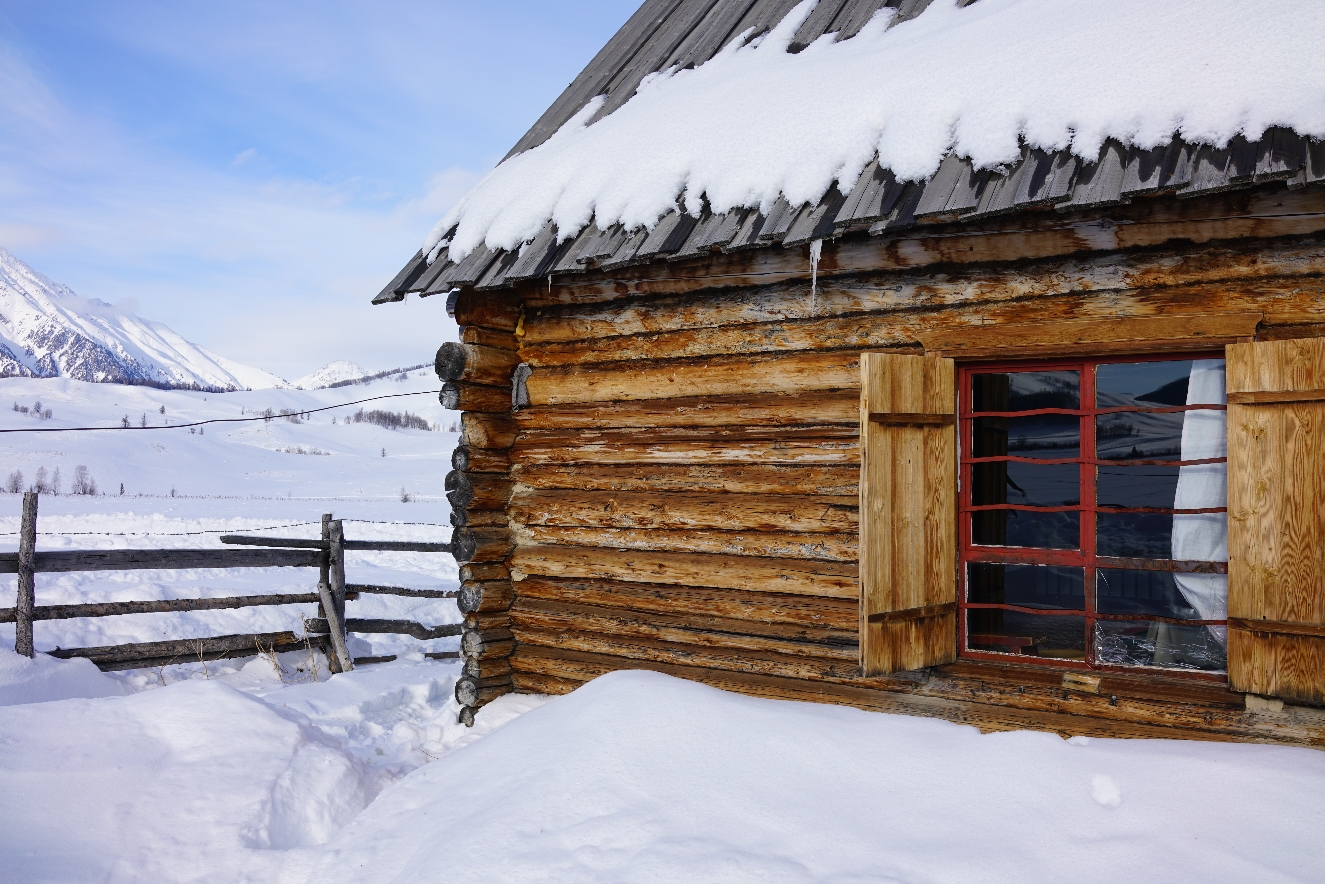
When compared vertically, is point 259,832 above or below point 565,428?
below

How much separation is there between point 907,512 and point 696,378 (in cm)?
157

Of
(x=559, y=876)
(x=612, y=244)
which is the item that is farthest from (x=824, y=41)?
(x=559, y=876)

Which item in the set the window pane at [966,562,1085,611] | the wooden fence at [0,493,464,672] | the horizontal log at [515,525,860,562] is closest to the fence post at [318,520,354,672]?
the wooden fence at [0,493,464,672]

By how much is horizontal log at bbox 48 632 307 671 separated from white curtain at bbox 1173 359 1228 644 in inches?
281

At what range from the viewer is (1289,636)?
133 inches

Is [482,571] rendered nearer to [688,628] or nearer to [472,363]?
[472,363]

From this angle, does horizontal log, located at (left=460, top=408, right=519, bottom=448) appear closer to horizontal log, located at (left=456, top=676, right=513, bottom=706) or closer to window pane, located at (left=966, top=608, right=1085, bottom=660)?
horizontal log, located at (left=456, top=676, right=513, bottom=706)

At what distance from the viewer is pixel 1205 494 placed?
12.7ft

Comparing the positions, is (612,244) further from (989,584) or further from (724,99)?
(989,584)

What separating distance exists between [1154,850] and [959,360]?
2.28 m

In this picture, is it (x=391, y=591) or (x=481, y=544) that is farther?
(x=391, y=591)

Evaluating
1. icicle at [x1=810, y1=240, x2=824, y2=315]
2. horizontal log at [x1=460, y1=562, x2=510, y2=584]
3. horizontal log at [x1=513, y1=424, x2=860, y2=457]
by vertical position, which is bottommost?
horizontal log at [x1=460, y1=562, x2=510, y2=584]

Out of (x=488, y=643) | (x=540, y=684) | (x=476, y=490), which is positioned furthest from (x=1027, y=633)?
(x=476, y=490)

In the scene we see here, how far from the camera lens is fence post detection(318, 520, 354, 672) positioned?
8031 mm
